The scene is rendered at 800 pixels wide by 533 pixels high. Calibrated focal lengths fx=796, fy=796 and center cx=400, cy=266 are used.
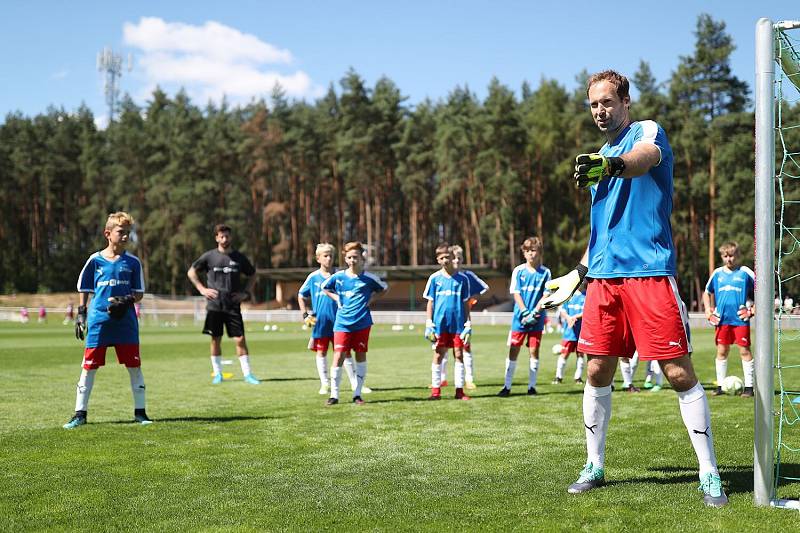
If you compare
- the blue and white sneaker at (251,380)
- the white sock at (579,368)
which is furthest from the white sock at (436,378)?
the blue and white sneaker at (251,380)

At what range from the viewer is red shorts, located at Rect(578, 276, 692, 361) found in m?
4.62

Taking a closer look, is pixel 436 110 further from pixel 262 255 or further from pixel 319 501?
pixel 319 501

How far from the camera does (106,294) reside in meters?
8.20

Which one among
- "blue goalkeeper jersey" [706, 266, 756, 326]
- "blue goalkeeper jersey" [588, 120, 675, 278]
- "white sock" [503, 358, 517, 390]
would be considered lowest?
"white sock" [503, 358, 517, 390]

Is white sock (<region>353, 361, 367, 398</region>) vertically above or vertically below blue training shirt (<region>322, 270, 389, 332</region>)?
below

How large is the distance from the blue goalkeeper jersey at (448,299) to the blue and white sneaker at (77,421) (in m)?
4.83

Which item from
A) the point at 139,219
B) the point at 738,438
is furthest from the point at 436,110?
the point at 738,438

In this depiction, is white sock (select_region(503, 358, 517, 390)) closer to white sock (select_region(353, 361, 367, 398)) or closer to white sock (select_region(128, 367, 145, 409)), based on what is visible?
white sock (select_region(353, 361, 367, 398))

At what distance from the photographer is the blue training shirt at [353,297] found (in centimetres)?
1016

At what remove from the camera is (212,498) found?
484cm

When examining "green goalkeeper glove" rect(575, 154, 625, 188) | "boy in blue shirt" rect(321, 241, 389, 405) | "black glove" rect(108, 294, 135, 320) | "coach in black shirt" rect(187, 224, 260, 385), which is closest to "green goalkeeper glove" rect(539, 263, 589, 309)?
"green goalkeeper glove" rect(575, 154, 625, 188)

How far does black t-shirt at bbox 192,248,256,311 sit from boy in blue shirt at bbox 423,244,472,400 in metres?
3.65

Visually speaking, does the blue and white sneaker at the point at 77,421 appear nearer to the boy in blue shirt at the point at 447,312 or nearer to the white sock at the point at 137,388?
the white sock at the point at 137,388

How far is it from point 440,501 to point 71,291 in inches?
2966
